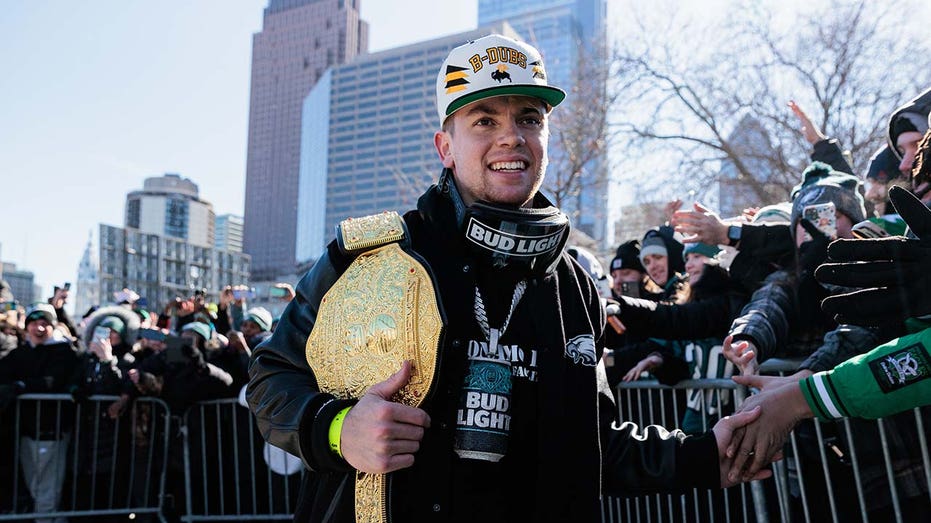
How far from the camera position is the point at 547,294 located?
7.82 ft

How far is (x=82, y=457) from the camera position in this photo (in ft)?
24.2

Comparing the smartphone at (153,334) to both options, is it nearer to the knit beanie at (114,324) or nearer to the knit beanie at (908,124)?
the knit beanie at (114,324)

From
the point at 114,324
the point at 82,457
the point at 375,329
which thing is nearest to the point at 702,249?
the point at 375,329

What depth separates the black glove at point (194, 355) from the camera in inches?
277

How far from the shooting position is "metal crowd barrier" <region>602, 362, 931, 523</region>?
3.23 metres

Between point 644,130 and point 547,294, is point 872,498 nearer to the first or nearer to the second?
point 547,294

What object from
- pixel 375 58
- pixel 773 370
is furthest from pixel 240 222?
pixel 773 370

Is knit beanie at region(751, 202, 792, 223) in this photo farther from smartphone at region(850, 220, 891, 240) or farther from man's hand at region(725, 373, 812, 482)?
man's hand at region(725, 373, 812, 482)

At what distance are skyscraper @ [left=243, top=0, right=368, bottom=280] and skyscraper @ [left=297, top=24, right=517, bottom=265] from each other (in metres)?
39.1

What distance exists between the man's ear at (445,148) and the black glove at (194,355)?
16.8 feet

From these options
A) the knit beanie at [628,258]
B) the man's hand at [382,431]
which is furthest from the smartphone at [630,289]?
the man's hand at [382,431]

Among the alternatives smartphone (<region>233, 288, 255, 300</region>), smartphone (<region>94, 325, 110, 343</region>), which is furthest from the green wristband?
smartphone (<region>233, 288, 255, 300</region>)

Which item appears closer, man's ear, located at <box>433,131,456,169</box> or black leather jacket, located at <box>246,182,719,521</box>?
black leather jacket, located at <box>246,182,719,521</box>

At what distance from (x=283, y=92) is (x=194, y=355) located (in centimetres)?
18289
